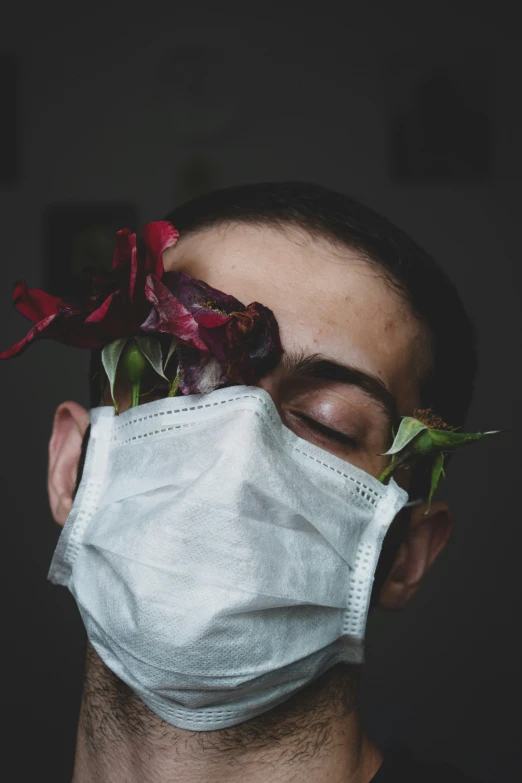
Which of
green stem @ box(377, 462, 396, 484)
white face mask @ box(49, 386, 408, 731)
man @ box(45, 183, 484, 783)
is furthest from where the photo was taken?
green stem @ box(377, 462, 396, 484)

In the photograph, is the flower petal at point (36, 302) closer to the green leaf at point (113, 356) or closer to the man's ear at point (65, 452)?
the green leaf at point (113, 356)

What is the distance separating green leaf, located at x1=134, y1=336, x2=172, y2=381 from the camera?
1799 millimetres

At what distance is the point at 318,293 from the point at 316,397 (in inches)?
8.1

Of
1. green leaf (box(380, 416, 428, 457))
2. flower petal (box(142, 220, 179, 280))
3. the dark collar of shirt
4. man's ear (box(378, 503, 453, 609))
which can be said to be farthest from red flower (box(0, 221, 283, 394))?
the dark collar of shirt

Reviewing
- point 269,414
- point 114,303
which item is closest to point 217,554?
point 269,414

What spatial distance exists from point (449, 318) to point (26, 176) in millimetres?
2006

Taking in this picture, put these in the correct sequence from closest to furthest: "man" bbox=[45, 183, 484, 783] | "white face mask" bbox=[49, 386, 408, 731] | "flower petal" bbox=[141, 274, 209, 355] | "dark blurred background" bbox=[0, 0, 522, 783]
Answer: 1. "white face mask" bbox=[49, 386, 408, 731]
2. "flower petal" bbox=[141, 274, 209, 355]
3. "man" bbox=[45, 183, 484, 783]
4. "dark blurred background" bbox=[0, 0, 522, 783]

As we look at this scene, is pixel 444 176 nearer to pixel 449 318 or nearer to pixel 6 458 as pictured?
pixel 449 318

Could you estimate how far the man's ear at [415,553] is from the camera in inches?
84.5

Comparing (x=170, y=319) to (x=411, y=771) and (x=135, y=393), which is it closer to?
(x=135, y=393)

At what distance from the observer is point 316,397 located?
187 cm

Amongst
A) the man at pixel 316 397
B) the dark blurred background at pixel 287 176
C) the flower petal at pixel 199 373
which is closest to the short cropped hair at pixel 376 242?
the man at pixel 316 397

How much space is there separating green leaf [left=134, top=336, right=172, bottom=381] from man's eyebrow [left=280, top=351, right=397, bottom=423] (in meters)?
0.23

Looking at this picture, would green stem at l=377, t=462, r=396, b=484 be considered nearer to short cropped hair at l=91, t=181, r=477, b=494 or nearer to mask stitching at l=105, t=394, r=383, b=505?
mask stitching at l=105, t=394, r=383, b=505
